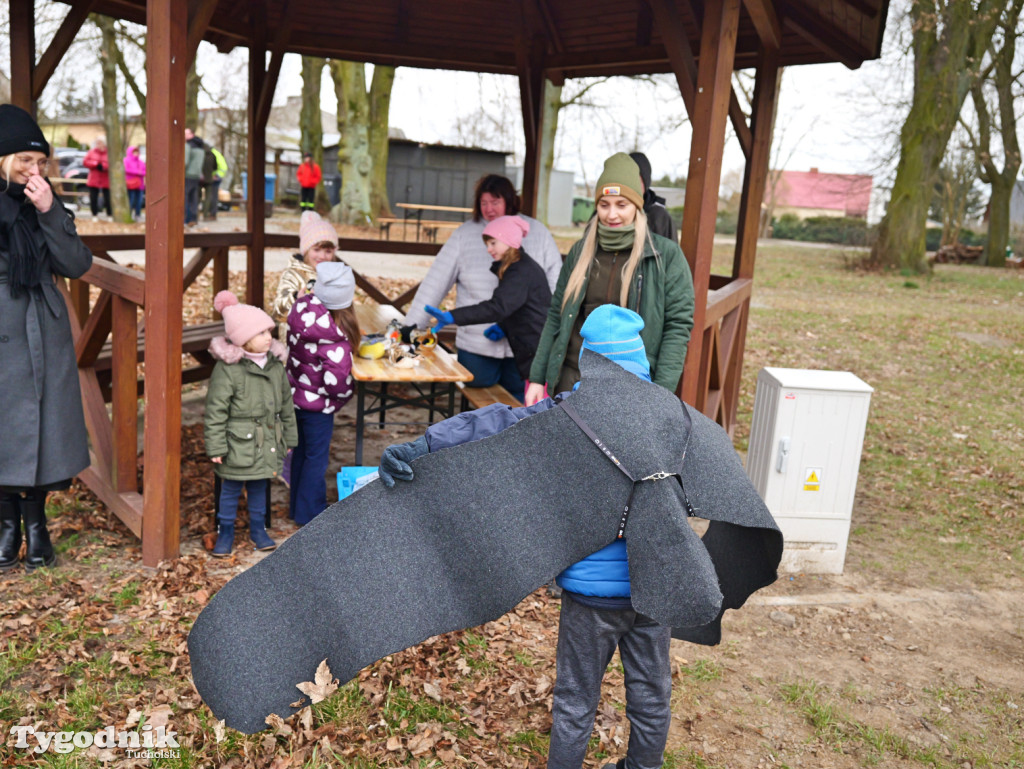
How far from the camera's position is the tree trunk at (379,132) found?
21931mm

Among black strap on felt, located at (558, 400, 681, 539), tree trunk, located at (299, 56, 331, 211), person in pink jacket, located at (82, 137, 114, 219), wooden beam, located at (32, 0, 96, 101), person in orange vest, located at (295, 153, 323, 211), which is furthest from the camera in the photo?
tree trunk, located at (299, 56, 331, 211)

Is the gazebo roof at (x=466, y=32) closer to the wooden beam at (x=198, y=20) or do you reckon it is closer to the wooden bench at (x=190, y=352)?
the wooden bench at (x=190, y=352)

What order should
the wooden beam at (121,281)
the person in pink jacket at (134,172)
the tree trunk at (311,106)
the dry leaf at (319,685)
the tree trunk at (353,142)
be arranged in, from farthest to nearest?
the tree trunk at (311,106)
the tree trunk at (353,142)
the person in pink jacket at (134,172)
the wooden beam at (121,281)
the dry leaf at (319,685)

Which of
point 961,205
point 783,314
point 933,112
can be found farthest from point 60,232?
point 961,205

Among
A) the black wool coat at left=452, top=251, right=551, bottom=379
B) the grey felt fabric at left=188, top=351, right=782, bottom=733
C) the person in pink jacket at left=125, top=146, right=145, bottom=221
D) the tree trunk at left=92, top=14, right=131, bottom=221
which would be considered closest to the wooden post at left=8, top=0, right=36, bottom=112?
the black wool coat at left=452, top=251, right=551, bottom=379

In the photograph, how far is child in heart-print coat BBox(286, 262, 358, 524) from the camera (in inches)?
199

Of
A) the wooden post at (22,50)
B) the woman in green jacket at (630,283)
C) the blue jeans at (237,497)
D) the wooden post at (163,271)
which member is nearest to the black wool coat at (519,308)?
the woman in green jacket at (630,283)

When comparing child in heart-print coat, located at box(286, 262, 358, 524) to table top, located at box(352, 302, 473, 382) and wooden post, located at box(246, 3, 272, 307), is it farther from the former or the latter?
wooden post, located at box(246, 3, 272, 307)

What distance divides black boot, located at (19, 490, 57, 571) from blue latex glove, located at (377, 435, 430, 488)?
2.58 m

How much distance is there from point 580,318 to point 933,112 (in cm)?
1871

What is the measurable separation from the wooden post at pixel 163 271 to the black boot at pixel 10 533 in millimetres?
587

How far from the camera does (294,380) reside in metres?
5.21

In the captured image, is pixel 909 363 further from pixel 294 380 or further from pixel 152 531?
pixel 152 531

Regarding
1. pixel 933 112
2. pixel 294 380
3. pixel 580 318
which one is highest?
pixel 933 112
